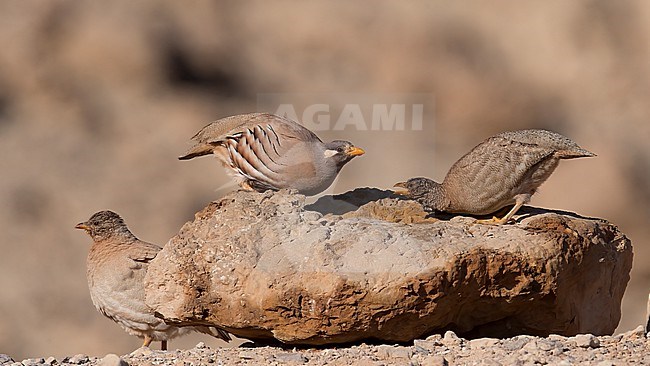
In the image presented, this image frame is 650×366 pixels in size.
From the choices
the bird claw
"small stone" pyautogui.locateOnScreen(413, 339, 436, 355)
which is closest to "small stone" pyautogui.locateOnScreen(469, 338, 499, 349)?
"small stone" pyautogui.locateOnScreen(413, 339, 436, 355)

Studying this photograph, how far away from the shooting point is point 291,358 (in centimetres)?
498

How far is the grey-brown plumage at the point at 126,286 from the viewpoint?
6.10 meters

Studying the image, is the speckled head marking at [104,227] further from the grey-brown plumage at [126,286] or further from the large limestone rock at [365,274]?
the large limestone rock at [365,274]

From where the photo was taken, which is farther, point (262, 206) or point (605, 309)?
point (605, 309)

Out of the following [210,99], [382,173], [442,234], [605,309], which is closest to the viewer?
[442,234]

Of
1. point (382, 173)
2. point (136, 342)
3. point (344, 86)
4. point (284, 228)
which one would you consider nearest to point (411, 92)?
point (344, 86)

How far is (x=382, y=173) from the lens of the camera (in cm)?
710

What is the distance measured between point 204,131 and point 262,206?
102cm

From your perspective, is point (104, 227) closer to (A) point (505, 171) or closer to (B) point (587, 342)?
(A) point (505, 171)

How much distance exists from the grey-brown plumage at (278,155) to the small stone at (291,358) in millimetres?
957

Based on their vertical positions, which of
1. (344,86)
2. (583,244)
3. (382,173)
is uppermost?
(344,86)

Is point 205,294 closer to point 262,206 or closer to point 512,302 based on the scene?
point 262,206

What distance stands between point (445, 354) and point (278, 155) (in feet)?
4.86

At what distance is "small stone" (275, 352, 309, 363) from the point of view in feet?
16.2
